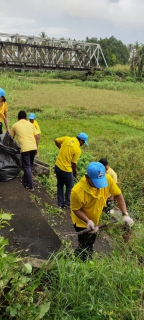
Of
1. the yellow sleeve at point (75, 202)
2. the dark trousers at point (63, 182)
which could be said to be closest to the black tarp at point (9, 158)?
the dark trousers at point (63, 182)

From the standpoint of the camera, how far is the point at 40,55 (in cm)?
3503

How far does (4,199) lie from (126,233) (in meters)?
1.99

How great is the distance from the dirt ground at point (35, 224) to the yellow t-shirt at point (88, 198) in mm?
372

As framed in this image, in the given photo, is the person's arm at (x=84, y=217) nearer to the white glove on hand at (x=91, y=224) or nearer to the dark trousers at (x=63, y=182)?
the white glove on hand at (x=91, y=224)

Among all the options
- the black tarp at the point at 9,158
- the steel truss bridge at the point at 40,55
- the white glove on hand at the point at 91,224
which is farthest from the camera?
the steel truss bridge at the point at 40,55

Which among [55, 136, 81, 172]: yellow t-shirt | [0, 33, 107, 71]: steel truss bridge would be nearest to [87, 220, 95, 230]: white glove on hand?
[55, 136, 81, 172]: yellow t-shirt

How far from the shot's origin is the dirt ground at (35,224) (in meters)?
3.44

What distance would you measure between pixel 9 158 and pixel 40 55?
32.7 m

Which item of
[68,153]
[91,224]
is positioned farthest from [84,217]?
[68,153]

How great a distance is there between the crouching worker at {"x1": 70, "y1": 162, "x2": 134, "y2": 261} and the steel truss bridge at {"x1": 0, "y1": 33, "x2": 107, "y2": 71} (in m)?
30.1

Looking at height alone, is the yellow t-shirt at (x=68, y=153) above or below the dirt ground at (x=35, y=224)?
above

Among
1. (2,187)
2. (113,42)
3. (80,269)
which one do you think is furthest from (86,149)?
(113,42)

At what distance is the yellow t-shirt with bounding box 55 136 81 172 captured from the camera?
4.68 metres

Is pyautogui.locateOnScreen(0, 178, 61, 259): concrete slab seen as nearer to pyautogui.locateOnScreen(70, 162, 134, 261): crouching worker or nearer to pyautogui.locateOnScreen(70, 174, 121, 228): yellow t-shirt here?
pyautogui.locateOnScreen(70, 162, 134, 261): crouching worker
